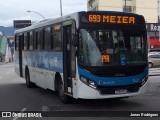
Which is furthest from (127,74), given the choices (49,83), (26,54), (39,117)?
(26,54)

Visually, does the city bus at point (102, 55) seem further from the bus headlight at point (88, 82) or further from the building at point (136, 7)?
the building at point (136, 7)

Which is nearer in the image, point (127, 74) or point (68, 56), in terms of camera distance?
point (127, 74)

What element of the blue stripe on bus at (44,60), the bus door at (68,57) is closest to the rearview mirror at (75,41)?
the bus door at (68,57)

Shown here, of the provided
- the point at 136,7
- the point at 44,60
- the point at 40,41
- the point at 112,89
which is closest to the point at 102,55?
the point at 112,89

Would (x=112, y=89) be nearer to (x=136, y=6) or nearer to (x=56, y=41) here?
(x=56, y=41)

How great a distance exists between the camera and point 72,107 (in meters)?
13.5

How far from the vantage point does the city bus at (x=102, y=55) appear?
495 inches

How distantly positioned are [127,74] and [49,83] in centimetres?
410

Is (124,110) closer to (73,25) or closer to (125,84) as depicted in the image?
(125,84)

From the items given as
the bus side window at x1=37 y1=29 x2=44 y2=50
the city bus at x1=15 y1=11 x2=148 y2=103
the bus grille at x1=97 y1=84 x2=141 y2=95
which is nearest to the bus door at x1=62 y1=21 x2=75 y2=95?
the city bus at x1=15 y1=11 x2=148 y2=103

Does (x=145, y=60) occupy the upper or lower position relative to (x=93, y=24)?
lower

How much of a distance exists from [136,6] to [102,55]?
8397 cm

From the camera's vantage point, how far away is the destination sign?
1290cm

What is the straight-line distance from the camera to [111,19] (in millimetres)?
13109
